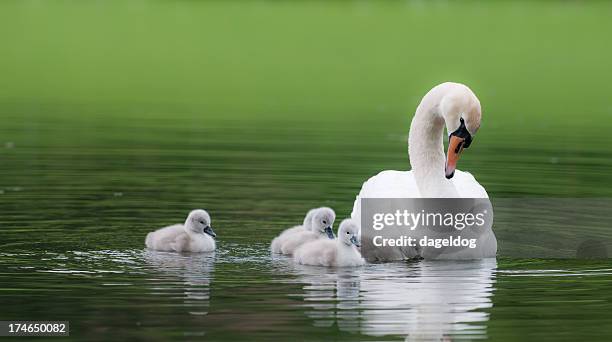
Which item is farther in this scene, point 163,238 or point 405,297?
point 163,238

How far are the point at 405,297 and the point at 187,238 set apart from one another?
8.65ft

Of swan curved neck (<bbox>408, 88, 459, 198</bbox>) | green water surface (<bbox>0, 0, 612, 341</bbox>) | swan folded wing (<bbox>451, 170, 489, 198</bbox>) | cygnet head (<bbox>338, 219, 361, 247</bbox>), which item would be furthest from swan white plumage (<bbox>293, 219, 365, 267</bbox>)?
swan folded wing (<bbox>451, 170, 489, 198</bbox>)

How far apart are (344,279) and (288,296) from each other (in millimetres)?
975

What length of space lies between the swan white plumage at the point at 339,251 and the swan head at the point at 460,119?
35.7 inches

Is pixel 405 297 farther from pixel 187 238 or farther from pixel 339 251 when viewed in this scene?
pixel 187 238

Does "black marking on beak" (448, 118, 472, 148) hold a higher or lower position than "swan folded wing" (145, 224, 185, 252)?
higher

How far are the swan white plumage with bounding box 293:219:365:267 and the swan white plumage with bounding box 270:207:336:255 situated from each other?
350 millimetres

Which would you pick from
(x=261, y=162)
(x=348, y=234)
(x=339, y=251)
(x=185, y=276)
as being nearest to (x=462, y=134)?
(x=348, y=234)

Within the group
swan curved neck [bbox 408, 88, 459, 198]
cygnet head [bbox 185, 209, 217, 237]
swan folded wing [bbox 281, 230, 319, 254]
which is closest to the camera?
swan folded wing [bbox 281, 230, 319, 254]

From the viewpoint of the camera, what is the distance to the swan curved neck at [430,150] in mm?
12617

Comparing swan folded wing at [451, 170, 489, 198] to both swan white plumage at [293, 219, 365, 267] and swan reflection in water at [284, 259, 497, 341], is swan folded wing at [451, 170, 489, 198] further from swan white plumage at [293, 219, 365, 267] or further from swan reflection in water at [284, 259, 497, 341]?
swan white plumage at [293, 219, 365, 267]

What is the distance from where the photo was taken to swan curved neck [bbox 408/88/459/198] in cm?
1262

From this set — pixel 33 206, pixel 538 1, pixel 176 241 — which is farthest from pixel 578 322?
pixel 538 1

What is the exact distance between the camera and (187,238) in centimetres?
1270
